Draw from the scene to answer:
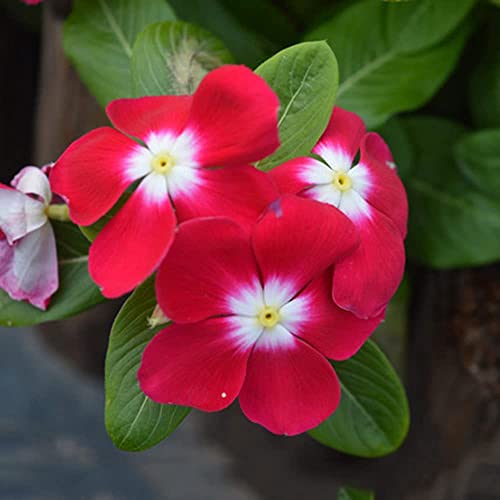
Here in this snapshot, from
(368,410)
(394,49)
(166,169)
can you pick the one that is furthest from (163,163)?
(394,49)

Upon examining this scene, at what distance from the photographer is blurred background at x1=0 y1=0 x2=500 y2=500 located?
3.81ft

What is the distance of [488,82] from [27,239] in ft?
2.45

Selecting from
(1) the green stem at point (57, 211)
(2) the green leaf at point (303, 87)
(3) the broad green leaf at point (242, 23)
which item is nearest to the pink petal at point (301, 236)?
(2) the green leaf at point (303, 87)

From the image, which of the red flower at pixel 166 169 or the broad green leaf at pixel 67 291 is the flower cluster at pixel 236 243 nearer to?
the red flower at pixel 166 169

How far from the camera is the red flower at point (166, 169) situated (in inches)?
20.7

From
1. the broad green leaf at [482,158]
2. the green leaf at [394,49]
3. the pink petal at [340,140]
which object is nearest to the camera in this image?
the pink petal at [340,140]

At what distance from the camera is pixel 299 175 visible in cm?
57

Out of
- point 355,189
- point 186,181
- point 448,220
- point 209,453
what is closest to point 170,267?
point 186,181

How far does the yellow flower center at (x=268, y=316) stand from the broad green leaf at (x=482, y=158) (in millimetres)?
606

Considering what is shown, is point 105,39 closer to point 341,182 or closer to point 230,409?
point 341,182

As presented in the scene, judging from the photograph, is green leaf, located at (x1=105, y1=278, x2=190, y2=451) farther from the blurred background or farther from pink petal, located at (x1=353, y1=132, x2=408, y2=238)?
the blurred background

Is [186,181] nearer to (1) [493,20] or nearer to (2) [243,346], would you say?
(2) [243,346]

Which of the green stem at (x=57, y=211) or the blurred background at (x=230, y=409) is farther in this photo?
the blurred background at (x=230, y=409)

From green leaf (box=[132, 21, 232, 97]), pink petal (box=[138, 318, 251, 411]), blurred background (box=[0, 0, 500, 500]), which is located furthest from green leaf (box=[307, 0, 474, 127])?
pink petal (box=[138, 318, 251, 411])
